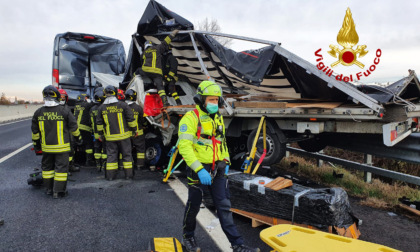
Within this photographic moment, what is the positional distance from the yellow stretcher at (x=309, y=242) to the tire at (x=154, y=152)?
5.15 meters

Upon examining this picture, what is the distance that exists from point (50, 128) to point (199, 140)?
3143mm

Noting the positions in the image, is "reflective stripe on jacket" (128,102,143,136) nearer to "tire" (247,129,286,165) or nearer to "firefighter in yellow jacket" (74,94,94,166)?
"firefighter in yellow jacket" (74,94,94,166)

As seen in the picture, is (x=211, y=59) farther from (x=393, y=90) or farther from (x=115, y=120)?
(x=393, y=90)

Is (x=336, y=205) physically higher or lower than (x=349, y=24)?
lower

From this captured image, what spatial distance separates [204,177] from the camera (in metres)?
2.75

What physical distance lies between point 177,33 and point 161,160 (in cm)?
297

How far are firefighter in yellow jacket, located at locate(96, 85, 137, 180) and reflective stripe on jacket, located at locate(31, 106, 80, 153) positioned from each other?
42.3 inches

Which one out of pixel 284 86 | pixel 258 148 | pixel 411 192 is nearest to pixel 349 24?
pixel 284 86

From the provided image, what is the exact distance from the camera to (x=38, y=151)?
17.6 ft

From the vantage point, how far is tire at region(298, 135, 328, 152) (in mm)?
5844

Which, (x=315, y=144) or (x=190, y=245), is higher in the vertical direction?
(x=315, y=144)

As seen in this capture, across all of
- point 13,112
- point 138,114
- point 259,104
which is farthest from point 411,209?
point 13,112

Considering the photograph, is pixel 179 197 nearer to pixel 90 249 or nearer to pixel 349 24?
pixel 90 249

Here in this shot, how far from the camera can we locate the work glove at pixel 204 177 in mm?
2746
